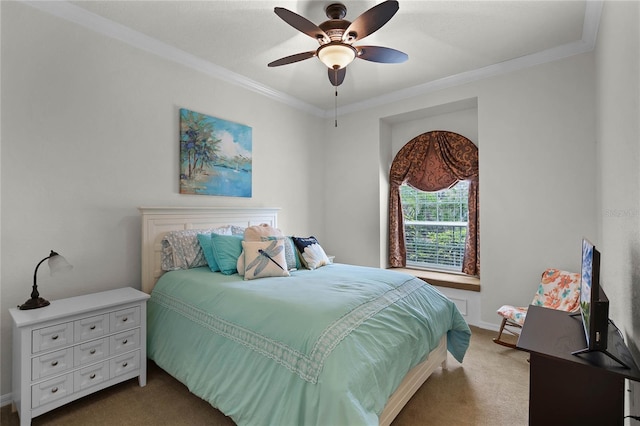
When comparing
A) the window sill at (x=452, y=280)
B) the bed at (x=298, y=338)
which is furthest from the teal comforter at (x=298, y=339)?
the window sill at (x=452, y=280)

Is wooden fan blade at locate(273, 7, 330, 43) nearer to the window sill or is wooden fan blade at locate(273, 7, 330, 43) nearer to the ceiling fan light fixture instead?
the ceiling fan light fixture

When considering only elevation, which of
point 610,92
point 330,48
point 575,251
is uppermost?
point 330,48

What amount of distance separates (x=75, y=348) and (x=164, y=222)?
114cm

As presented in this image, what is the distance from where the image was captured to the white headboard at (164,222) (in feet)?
8.61

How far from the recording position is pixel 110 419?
1.90 metres

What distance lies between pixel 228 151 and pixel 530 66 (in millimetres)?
3268

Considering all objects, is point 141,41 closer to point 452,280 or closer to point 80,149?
point 80,149

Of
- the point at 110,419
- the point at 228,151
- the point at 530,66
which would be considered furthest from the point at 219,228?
the point at 530,66

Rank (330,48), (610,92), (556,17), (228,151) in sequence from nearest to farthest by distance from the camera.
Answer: (610,92), (330,48), (556,17), (228,151)

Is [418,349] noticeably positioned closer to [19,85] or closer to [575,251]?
[575,251]

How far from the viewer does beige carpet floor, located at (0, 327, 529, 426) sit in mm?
1879

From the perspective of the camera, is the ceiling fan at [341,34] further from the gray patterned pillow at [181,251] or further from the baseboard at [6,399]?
the baseboard at [6,399]

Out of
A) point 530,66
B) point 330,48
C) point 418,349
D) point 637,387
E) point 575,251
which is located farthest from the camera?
point 530,66

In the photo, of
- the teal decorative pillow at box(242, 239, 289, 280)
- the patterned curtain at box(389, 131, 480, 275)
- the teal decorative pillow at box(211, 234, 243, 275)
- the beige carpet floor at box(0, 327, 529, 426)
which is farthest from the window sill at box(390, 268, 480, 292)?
the teal decorative pillow at box(211, 234, 243, 275)
